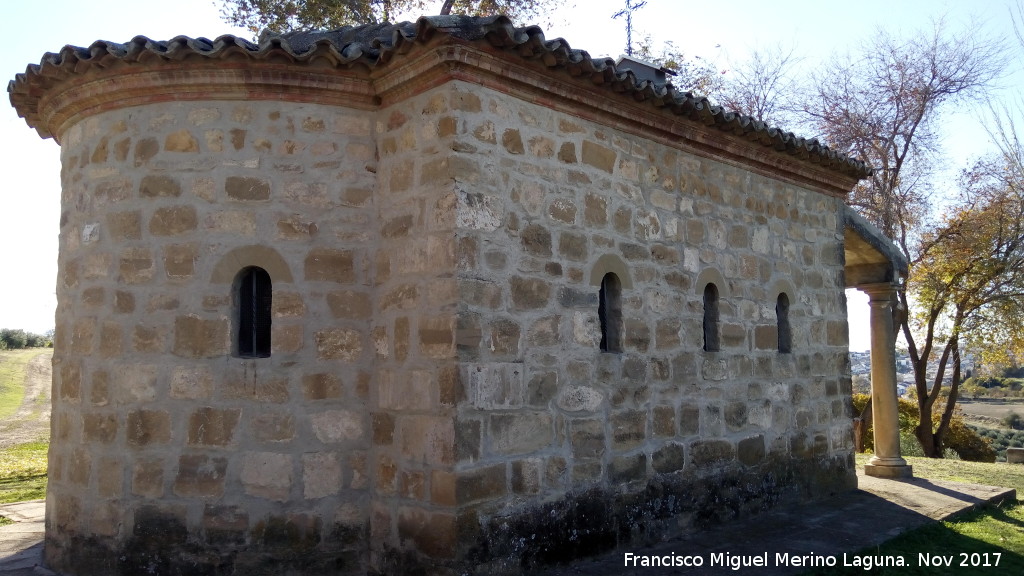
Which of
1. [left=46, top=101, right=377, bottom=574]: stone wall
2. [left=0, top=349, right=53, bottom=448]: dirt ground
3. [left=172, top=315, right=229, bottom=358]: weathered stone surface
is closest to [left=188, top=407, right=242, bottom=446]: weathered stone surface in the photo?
[left=46, top=101, right=377, bottom=574]: stone wall

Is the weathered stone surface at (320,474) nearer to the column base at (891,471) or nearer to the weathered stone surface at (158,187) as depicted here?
the weathered stone surface at (158,187)

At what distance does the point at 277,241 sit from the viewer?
478 centimetres

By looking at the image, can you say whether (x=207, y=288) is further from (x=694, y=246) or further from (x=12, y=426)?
(x=12, y=426)

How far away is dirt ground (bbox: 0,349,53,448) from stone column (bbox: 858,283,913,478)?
1087cm

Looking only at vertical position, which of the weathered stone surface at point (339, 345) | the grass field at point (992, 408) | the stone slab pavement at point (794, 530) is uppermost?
the weathered stone surface at point (339, 345)

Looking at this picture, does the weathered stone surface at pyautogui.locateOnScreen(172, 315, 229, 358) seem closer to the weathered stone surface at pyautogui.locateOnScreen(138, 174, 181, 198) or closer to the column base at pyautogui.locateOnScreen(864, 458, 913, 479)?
the weathered stone surface at pyautogui.locateOnScreen(138, 174, 181, 198)

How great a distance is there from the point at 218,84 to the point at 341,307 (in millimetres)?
1577

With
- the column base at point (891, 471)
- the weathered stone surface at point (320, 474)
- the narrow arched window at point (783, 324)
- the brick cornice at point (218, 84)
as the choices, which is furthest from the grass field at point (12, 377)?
the column base at point (891, 471)

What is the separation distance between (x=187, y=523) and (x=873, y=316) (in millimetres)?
7707

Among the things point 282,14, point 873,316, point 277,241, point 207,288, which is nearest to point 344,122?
point 277,241

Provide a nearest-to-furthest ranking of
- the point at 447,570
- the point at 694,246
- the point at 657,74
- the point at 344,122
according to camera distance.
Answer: the point at 447,570
the point at 344,122
the point at 694,246
the point at 657,74

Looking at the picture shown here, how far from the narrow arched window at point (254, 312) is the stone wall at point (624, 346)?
1329 mm

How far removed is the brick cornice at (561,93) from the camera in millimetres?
4535

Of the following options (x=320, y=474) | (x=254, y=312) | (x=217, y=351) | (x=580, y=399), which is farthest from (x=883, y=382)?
(x=217, y=351)
